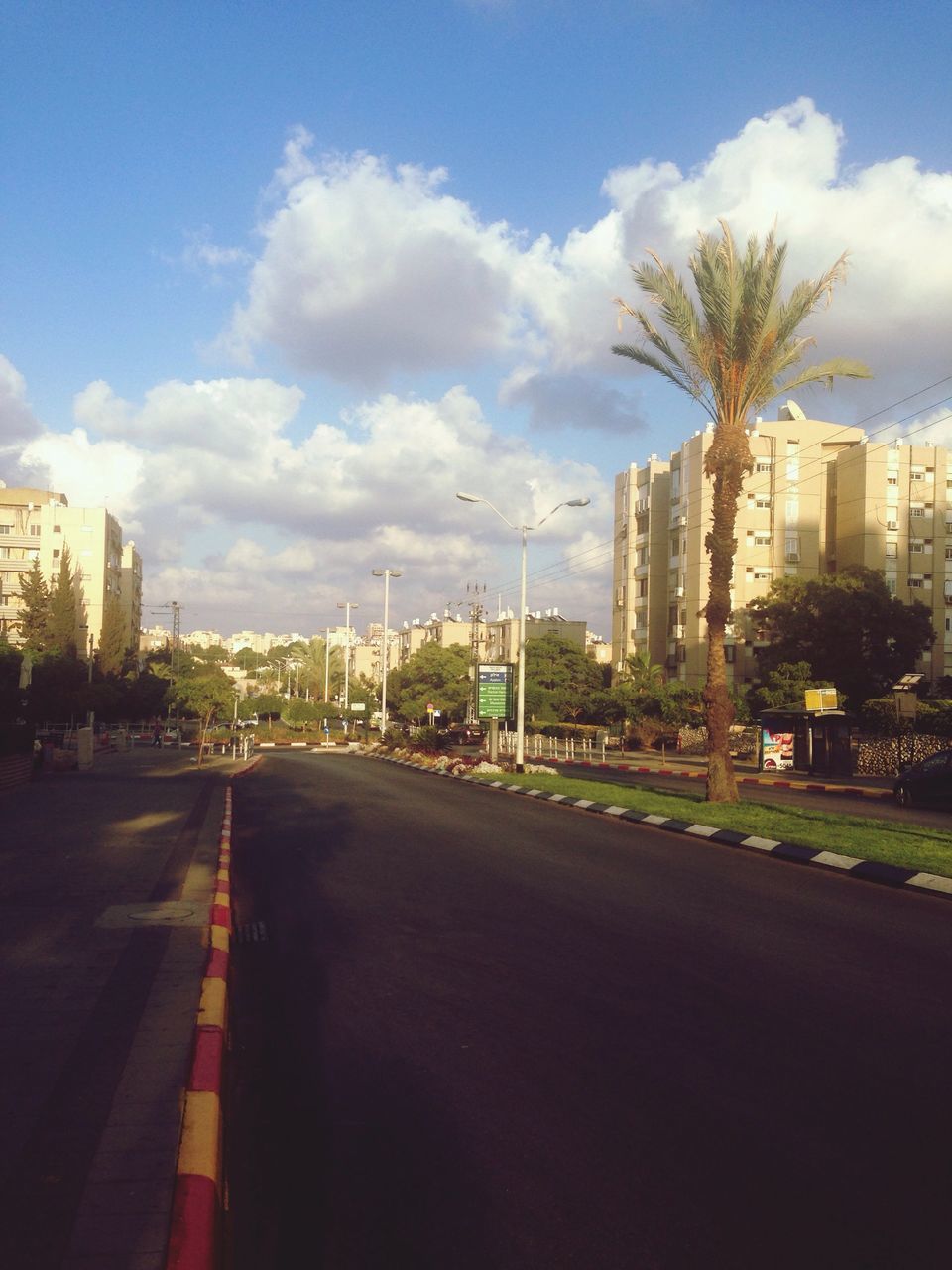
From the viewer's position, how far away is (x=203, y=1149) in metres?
4.26

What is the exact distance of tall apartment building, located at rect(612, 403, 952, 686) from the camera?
73.0 metres

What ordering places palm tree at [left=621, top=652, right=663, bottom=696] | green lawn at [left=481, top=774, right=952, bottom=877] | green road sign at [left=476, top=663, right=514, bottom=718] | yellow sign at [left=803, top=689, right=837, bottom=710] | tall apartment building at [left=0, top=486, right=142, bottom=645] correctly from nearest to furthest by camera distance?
green lawn at [left=481, top=774, right=952, bottom=877], yellow sign at [left=803, top=689, right=837, bottom=710], green road sign at [left=476, top=663, right=514, bottom=718], palm tree at [left=621, top=652, right=663, bottom=696], tall apartment building at [left=0, top=486, right=142, bottom=645]

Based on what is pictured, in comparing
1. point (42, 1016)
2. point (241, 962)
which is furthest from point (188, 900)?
point (42, 1016)

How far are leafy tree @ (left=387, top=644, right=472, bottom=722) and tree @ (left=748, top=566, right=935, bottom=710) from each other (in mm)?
37365

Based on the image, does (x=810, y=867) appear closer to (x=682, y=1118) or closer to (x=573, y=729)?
(x=682, y=1118)

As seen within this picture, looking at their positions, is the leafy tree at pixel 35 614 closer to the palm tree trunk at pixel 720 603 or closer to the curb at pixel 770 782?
the curb at pixel 770 782

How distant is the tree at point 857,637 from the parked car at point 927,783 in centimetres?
3319

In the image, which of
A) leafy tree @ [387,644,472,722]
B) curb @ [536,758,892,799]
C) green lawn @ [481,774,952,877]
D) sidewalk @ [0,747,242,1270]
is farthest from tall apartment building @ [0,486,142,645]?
sidewalk @ [0,747,242,1270]

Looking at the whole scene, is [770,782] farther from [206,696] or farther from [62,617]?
[62,617]

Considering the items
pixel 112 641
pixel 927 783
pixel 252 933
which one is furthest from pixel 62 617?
pixel 252 933

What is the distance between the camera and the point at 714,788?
21.8 metres

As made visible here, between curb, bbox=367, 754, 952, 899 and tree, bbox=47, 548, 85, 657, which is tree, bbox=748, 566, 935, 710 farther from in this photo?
tree, bbox=47, 548, 85, 657

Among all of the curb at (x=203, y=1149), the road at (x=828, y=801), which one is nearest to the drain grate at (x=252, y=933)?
the curb at (x=203, y=1149)

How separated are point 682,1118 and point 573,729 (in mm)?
66574
